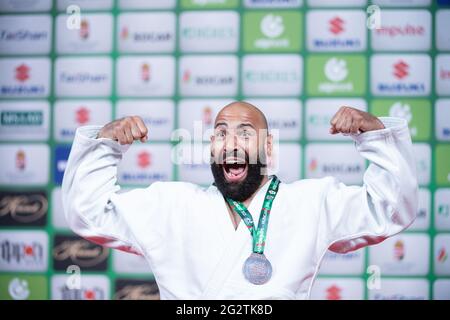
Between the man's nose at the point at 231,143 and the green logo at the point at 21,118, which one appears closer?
the man's nose at the point at 231,143

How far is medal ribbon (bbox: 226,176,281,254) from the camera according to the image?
1.49 metres

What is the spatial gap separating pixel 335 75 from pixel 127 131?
1028mm

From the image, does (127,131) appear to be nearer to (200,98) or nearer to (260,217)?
(260,217)

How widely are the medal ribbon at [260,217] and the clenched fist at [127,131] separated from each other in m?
0.32

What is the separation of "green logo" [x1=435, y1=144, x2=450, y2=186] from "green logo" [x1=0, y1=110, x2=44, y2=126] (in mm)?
1613

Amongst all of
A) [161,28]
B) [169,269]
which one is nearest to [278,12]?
[161,28]

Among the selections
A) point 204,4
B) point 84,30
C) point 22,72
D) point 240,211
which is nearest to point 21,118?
point 22,72

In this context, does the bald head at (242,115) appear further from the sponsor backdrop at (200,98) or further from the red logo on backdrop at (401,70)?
the red logo on backdrop at (401,70)

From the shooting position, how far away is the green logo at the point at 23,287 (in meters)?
2.27

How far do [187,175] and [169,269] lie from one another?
0.72 m

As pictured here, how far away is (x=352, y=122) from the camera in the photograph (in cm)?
144

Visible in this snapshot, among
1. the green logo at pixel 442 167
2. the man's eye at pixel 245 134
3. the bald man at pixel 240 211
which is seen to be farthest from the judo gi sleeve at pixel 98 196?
the green logo at pixel 442 167
